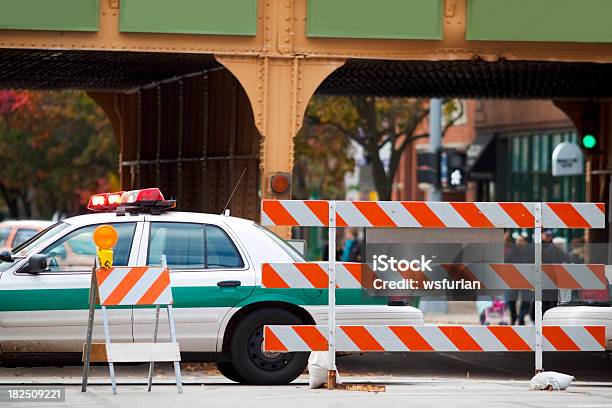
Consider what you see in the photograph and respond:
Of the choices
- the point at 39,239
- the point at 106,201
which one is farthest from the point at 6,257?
the point at 106,201

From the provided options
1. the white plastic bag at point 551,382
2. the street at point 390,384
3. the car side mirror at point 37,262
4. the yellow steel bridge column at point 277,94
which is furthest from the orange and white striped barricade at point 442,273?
the yellow steel bridge column at point 277,94

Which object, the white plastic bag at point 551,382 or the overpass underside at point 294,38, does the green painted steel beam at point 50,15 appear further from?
the white plastic bag at point 551,382

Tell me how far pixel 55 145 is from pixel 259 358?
135ft

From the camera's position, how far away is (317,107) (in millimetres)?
36281

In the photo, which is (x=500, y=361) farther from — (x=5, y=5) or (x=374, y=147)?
(x=374, y=147)

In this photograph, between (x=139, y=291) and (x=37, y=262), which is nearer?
(x=139, y=291)

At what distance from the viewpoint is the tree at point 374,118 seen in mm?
35500

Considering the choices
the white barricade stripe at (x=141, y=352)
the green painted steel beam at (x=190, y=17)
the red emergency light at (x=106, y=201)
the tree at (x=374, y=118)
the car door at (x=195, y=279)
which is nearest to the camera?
the white barricade stripe at (x=141, y=352)

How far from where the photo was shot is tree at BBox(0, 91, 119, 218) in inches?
1903

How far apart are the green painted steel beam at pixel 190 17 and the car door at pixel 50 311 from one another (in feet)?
16.8

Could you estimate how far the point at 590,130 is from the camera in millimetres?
26109

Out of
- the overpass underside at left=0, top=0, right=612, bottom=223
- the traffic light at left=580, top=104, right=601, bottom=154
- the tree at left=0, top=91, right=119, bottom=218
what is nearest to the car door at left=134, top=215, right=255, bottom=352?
the overpass underside at left=0, top=0, right=612, bottom=223

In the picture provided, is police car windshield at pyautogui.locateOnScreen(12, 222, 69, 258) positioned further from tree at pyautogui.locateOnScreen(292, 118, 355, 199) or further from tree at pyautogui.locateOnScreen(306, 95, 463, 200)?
tree at pyautogui.locateOnScreen(292, 118, 355, 199)

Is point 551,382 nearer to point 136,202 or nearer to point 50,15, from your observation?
point 136,202
